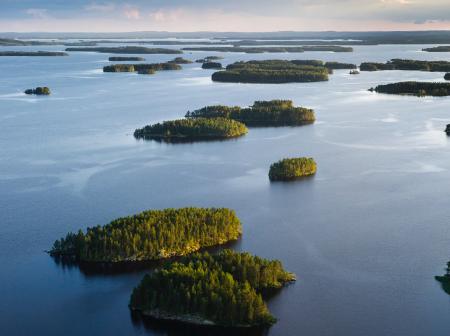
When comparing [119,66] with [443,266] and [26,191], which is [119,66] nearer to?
[26,191]

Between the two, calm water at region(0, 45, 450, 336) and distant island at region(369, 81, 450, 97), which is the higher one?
distant island at region(369, 81, 450, 97)

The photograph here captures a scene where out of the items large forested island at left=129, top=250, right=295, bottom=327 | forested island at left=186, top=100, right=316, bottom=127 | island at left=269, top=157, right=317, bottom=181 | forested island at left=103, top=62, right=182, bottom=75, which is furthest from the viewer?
forested island at left=103, top=62, right=182, bottom=75

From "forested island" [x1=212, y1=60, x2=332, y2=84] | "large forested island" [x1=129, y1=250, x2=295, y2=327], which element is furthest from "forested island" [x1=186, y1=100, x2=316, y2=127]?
"large forested island" [x1=129, y1=250, x2=295, y2=327]

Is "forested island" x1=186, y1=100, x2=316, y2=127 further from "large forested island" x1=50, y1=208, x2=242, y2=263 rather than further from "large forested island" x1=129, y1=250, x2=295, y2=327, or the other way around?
"large forested island" x1=129, y1=250, x2=295, y2=327

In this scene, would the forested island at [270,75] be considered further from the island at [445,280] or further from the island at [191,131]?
the island at [445,280]

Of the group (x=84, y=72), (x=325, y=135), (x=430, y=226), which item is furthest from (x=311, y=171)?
(x=84, y=72)

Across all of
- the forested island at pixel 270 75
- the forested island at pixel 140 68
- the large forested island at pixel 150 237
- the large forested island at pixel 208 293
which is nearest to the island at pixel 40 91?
the forested island at pixel 270 75

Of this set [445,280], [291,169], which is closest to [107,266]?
[445,280]
